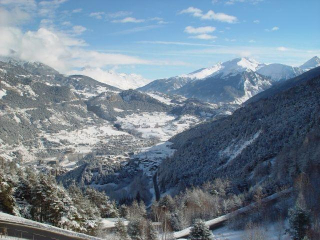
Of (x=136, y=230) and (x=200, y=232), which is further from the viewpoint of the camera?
(x=136, y=230)

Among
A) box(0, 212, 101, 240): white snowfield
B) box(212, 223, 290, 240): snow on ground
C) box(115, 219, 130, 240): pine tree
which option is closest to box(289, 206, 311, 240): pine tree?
box(212, 223, 290, 240): snow on ground

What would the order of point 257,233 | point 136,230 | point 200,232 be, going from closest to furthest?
1. point 200,232
2. point 257,233
3. point 136,230

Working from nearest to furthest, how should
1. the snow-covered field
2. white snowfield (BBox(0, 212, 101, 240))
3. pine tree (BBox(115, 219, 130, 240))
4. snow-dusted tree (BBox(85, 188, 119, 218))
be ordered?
1. white snowfield (BBox(0, 212, 101, 240))
2. the snow-covered field
3. pine tree (BBox(115, 219, 130, 240))
4. snow-dusted tree (BBox(85, 188, 119, 218))

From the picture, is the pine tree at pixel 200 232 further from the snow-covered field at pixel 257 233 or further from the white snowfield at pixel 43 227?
the white snowfield at pixel 43 227

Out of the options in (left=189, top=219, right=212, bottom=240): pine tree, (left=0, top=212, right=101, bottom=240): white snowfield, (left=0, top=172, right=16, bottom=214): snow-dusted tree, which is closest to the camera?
(left=0, top=212, right=101, bottom=240): white snowfield

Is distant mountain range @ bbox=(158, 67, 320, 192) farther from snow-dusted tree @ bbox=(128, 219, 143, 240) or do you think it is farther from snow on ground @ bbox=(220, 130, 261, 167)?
snow-dusted tree @ bbox=(128, 219, 143, 240)

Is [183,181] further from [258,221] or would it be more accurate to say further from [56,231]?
[56,231]

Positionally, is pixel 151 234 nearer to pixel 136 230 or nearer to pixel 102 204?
pixel 136 230

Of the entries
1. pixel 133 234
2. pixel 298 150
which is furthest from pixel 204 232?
pixel 298 150

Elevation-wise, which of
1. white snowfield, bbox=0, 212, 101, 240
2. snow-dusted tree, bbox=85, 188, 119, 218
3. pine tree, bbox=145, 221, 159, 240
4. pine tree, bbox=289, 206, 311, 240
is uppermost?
white snowfield, bbox=0, 212, 101, 240

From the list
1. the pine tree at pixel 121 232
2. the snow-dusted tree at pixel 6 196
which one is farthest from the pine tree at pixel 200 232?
the snow-dusted tree at pixel 6 196

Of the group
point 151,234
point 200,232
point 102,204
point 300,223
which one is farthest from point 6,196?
point 300,223
